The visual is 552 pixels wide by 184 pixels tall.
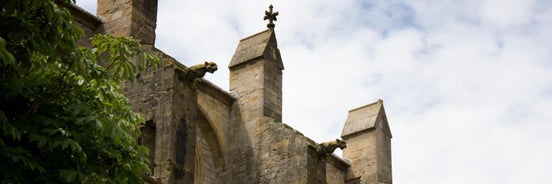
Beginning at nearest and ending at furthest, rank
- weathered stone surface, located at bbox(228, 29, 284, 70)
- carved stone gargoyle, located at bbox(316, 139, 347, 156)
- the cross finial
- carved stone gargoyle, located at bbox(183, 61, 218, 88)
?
carved stone gargoyle, located at bbox(183, 61, 218, 88) < carved stone gargoyle, located at bbox(316, 139, 347, 156) < weathered stone surface, located at bbox(228, 29, 284, 70) < the cross finial

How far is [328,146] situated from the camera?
17.8 m

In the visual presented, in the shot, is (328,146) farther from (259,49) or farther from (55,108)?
(55,108)

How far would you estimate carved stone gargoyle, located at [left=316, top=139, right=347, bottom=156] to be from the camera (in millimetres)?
17661

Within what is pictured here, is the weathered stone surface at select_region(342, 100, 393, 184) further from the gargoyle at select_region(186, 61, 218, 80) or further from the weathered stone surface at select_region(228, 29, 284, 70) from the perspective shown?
the gargoyle at select_region(186, 61, 218, 80)

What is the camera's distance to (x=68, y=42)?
353 inches

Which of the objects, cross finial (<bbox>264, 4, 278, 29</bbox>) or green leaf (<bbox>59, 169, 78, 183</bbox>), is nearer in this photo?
green leaf (<bbox>59, 169, 78, 183</bbox>)

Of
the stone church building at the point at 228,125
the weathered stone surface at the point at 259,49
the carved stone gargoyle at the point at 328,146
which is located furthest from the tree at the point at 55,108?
the weathered stone surface at the point at 259,49

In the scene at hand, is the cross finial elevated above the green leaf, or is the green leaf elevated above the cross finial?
the cross finial

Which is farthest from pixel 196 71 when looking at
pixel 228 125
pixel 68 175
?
pixel 68 175

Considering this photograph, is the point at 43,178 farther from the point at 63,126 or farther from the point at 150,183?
the point at 150,183

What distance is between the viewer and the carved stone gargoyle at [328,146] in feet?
57.9

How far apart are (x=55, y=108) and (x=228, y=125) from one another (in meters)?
10.7

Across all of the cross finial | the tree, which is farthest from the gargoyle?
the tree

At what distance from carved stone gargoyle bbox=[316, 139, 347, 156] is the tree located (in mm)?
8267
